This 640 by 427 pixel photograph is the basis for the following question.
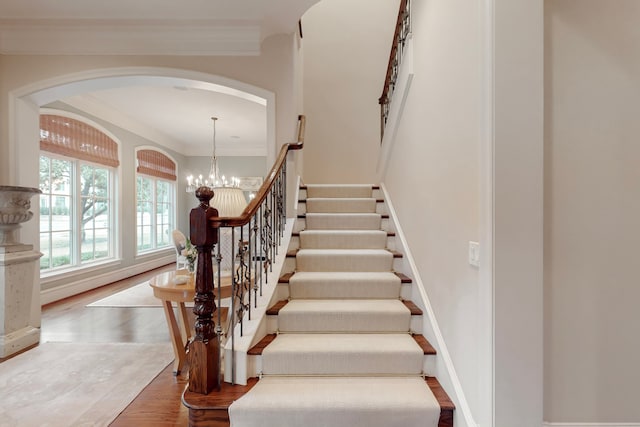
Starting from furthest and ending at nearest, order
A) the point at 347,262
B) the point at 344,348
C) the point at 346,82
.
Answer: the point at 346,82 → the point at 347,262 → the point at 344,348

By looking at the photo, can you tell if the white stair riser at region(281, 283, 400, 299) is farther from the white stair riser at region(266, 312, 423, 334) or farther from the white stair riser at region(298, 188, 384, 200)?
the white stair riser at region(298, 188, 384, 200)

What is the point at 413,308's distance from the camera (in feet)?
7.53

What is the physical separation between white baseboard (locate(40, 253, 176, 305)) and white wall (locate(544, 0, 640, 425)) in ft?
18.8

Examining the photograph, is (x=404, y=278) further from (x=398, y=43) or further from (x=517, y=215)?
(x=398, y=43)

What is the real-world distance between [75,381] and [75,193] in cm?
379

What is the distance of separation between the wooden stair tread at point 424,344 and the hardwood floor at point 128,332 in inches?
60.9

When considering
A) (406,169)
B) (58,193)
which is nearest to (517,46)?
(406,169)

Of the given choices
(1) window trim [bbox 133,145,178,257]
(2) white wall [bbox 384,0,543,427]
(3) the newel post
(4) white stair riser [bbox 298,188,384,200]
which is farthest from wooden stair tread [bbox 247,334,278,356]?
(1) window trim [bbox 133,145,178,257]

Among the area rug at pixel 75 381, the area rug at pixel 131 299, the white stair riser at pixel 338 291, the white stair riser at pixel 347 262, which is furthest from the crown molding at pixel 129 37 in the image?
the area rug at pixel 131 299

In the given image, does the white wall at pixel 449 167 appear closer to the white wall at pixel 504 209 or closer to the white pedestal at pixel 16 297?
the white wall at pixel 504 209

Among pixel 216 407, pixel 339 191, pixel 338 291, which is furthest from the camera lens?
pixel 339 191

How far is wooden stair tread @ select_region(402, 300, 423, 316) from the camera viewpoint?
2.24 metres

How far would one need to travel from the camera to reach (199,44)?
305cm

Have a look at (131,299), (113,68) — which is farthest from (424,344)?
(131,299)
